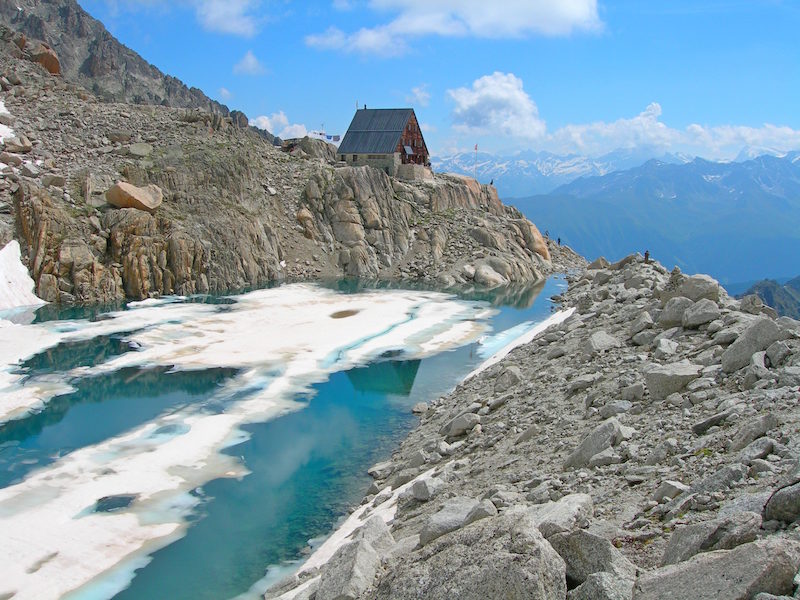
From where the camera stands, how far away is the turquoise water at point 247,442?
19.7 meters

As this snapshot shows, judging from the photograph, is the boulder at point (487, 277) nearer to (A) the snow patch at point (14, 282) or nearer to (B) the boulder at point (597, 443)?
(A) the snow patch at point (14, 282)

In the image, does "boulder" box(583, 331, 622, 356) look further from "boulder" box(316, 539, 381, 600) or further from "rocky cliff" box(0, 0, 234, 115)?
"rocky cliff" box(0, 0, 234, 115)

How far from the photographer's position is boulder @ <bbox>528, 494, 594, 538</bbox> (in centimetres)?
1084

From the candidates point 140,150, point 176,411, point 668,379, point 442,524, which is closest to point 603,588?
point 442,524

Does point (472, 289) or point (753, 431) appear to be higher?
point (753, 431)

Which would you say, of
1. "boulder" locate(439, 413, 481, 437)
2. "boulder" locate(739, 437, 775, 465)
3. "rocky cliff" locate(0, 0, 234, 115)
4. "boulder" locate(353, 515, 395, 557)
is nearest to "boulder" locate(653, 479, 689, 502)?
"boulder" locate(739, 437, 775, 465)

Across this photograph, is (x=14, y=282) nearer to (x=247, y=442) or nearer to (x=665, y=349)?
(x=247, y=442)

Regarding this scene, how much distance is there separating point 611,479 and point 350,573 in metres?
6.30

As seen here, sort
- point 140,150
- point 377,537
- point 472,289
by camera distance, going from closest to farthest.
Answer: point 377,537 → point 140,150 → point 472,289

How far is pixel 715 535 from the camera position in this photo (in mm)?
9414

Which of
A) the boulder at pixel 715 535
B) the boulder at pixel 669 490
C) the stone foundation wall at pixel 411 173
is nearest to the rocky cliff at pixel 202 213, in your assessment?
the stone foundation wall at pixel 411 173

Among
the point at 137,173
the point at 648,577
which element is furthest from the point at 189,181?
the point at 648,577

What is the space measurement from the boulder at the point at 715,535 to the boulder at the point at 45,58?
94191 mm

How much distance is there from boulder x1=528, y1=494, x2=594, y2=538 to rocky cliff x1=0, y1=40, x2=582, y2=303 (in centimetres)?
5306
